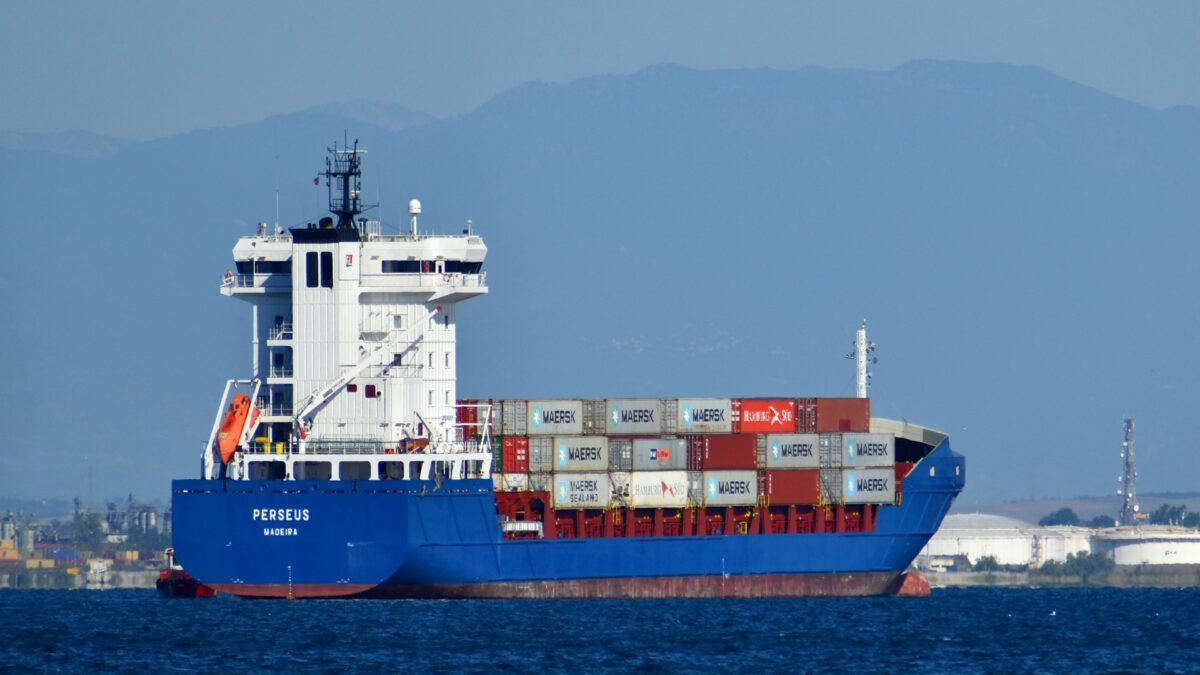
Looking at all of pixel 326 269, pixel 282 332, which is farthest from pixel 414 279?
pixel 282 332

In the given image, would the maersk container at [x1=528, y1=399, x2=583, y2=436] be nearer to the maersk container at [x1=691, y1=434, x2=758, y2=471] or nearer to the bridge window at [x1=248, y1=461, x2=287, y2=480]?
the maersk container at [x1=691, y1=434, x2=758, y2=471]

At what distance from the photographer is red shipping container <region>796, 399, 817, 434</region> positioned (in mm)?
77625

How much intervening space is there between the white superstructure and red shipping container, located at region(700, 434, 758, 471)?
299 inches

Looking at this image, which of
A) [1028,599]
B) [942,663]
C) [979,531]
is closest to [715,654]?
[942,663]

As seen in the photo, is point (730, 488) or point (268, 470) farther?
point (730, 488)

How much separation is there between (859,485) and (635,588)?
8063mm

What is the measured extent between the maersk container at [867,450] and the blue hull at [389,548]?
5.26 m

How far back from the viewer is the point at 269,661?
55344 mm

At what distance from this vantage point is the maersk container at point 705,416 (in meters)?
76.3

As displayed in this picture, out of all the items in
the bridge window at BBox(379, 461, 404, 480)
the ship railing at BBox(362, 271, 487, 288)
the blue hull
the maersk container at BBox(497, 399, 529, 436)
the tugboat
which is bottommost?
the tugboat

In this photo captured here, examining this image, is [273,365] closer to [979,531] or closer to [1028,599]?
[1028,599]

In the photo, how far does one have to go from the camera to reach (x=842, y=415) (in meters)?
78.5

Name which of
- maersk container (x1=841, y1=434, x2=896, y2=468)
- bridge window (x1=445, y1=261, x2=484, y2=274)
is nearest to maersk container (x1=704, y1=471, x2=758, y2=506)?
maersk container (x1=841, y1=434, x2=896, y2=468)

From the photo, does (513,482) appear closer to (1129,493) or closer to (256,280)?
(256,280)
